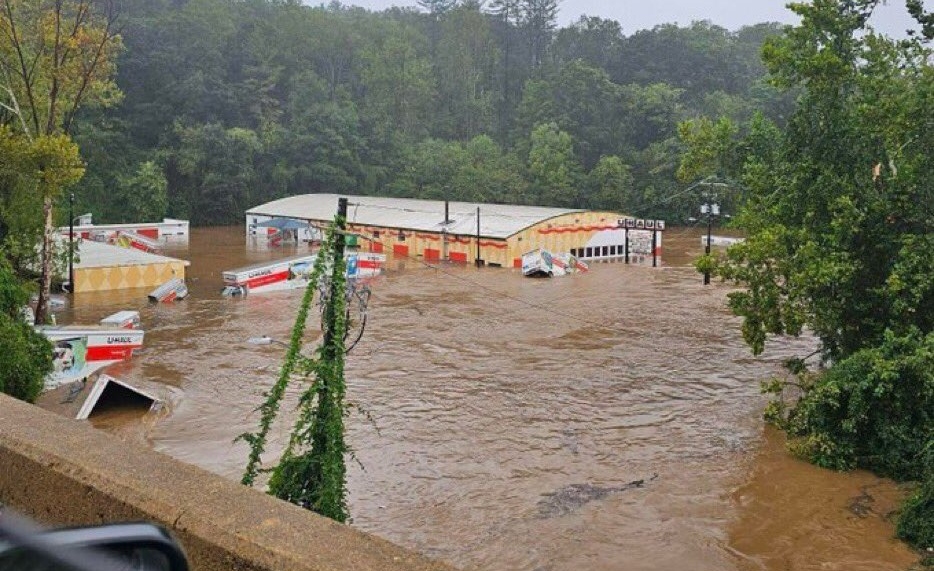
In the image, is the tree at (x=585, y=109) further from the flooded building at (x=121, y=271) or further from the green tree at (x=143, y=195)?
the flooded building at (x=121, y=271)

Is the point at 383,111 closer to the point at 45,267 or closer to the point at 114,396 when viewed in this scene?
the point at 45,267

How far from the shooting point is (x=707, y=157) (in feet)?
62.8

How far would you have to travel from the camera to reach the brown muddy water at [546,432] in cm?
1260

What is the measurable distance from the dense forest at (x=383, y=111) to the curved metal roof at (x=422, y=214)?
6.92 m

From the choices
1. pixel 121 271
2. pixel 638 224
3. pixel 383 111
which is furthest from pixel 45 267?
pixel 383 111

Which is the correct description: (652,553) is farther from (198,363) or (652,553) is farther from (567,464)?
(198,363)

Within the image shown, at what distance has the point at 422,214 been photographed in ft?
A: 164

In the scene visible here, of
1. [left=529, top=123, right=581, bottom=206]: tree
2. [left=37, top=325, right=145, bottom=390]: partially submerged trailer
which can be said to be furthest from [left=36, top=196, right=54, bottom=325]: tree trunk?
[left=529, top=123, right=581, bottom=206]: tree

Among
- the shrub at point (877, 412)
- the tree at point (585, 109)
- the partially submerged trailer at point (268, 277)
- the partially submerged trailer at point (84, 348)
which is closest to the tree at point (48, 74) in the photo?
the partially submerged trailer at point (84, 348)

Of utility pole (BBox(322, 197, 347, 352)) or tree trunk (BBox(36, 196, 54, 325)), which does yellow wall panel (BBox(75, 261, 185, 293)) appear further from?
utility pole (BBox(322, 197, 347, 352))

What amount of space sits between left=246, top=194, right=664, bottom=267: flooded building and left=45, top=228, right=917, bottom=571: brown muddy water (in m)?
11.1

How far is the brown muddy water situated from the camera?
41.3ft

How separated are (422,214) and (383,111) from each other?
32.1 metres

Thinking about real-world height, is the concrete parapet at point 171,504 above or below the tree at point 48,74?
below
